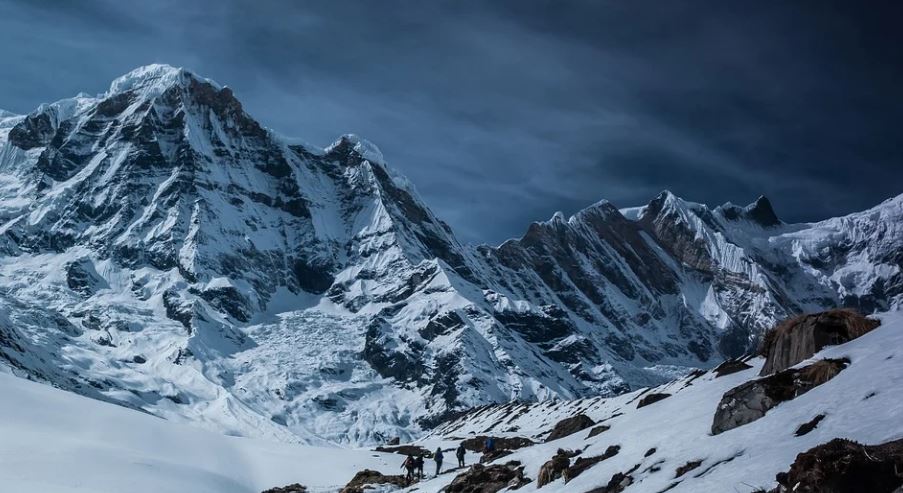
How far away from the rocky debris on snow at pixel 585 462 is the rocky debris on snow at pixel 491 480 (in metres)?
3.93

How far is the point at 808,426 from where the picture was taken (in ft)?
68.2

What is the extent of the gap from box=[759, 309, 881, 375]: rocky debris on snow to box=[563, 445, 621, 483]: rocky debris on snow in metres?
7.12

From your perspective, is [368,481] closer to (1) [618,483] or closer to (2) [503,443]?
(1) [618,483]

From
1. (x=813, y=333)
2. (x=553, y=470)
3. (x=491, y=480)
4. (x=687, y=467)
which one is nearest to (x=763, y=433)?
(x=687, y=467)

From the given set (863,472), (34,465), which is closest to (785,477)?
(863,472)

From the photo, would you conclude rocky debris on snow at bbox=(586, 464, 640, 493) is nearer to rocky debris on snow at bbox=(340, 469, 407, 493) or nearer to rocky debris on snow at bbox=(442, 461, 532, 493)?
rocky debris on snow at bbox=(442, 461, 532, 493)

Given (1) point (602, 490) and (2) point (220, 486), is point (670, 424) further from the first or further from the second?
(2) point (220, 486)

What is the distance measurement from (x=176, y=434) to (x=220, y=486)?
1102 centimetres

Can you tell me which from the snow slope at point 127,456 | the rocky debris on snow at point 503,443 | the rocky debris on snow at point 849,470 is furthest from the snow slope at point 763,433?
the rocky debris on snow at point 503,443

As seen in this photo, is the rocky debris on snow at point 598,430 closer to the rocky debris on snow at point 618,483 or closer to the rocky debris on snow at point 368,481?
the rocky debris on snow at point 368,481

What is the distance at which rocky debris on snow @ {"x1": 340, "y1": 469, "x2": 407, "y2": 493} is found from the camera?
46.4m

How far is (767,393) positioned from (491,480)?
14.0m

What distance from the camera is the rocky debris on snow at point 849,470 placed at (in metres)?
16.1

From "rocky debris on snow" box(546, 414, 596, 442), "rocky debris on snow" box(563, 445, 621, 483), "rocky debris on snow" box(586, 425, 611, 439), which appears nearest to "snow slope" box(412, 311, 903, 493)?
"rocky debris on snow" box(563, 445, 621, 483)
